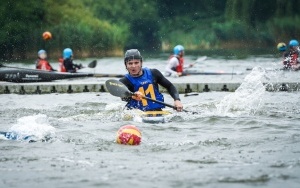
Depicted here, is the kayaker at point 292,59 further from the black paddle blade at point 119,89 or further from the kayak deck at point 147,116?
the black paddle blade at point 119,89

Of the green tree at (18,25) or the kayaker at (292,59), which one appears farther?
the green tree at (18,25)

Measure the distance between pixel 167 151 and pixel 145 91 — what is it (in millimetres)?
3287

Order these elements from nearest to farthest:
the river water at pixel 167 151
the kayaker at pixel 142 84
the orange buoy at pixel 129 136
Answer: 1. the river water at pixel 167 151
2. the orange buoy at pixel 129 136
3. the kayaker at pixel 142 84

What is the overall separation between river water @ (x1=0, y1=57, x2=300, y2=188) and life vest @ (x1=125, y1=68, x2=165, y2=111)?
34 cm

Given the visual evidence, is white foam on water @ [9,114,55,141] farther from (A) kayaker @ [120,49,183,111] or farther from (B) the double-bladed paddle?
(A) kayaker @ [120,49,183,111]

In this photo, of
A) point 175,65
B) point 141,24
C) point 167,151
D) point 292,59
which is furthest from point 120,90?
point 141,24

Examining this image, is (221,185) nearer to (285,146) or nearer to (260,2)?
(285,146)

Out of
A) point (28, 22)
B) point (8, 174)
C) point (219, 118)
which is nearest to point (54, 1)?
point (28, 22)

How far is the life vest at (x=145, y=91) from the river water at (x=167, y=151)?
1.12 feet

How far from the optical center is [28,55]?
154 ft

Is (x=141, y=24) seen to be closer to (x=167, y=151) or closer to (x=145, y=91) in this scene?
(x=145, y=91)

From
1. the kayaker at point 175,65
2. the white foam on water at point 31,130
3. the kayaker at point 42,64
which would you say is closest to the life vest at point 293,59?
the kayaker at point 175,65

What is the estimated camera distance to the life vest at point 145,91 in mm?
11414

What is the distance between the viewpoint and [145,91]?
1148 cm
